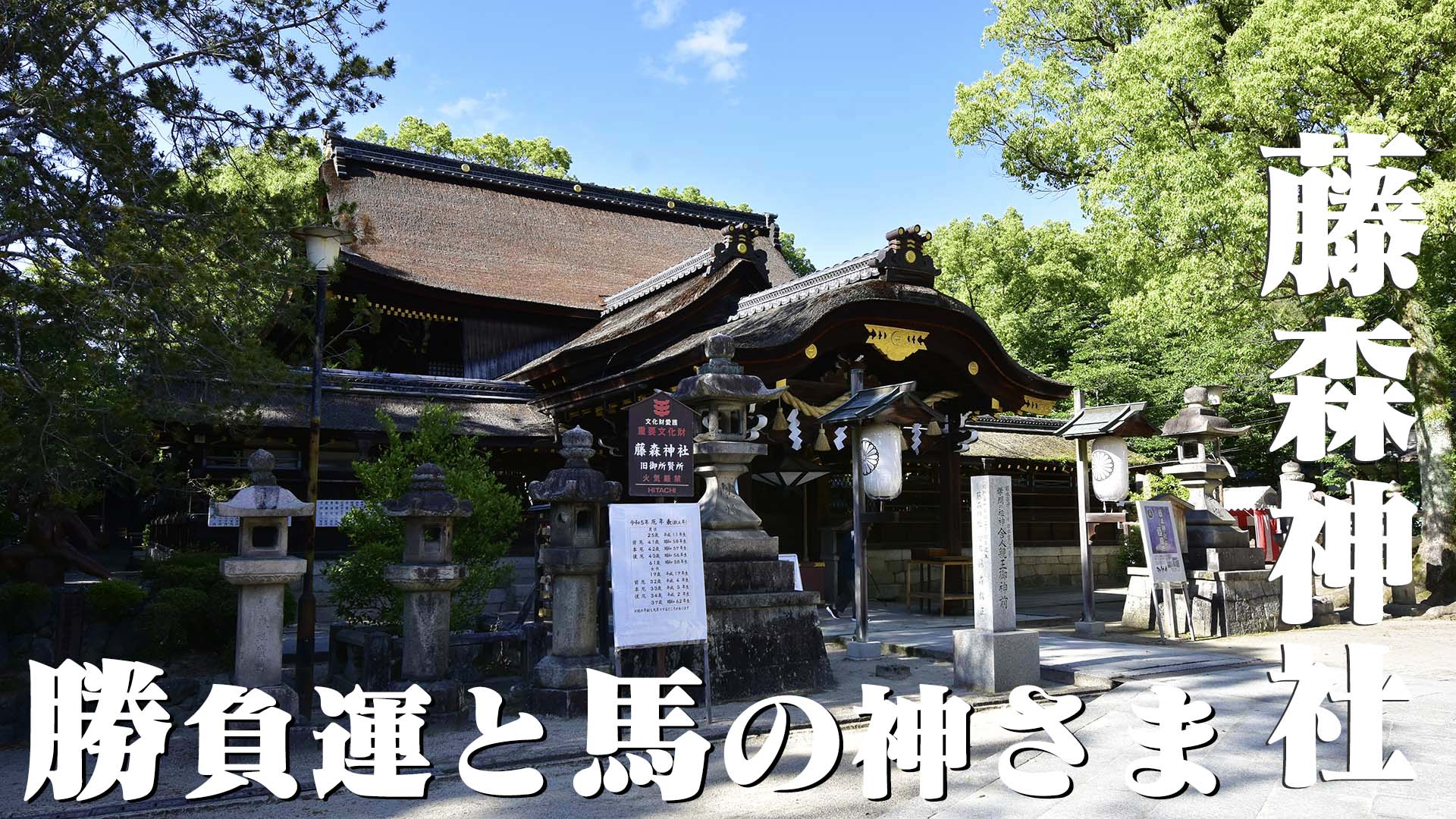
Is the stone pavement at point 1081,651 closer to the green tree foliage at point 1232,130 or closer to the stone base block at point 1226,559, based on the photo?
the stone base block at point 1226,559

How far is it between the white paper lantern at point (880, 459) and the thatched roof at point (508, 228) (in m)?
9.77

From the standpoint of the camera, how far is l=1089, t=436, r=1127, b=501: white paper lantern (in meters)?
12.2

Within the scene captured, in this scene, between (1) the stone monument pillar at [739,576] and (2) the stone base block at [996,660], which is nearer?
(1) the stone monument pillar at [739,576]

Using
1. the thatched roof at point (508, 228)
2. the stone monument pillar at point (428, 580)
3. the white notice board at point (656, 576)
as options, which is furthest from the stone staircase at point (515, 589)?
the white notice board at point (656, 576)

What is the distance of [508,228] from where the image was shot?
A: 877 inches

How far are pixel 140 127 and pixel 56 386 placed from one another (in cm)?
197

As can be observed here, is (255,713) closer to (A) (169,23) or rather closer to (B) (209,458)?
(A) (169,23)

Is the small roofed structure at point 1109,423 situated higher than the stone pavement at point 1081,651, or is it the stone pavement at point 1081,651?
the small roofed structure at point 1109,423

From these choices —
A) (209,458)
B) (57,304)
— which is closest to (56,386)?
(57,304)

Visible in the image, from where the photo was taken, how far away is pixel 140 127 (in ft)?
23.3

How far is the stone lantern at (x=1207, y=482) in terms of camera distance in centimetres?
1279

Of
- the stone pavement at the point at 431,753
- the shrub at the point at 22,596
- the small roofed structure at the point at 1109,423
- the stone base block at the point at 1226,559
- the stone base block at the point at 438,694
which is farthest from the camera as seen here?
the stone base block at the point at 1226,559

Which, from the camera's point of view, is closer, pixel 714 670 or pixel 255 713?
pixel 255 713

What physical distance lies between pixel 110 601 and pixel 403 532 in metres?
2.41
